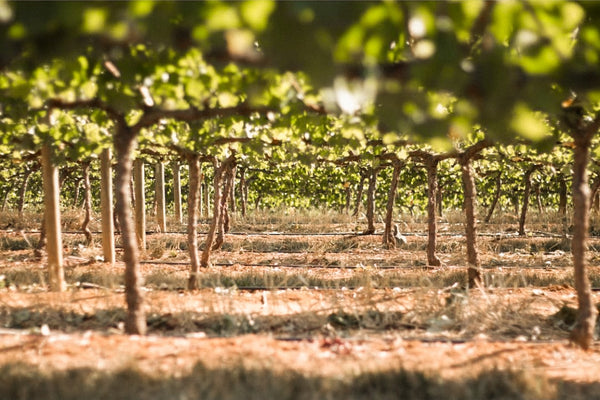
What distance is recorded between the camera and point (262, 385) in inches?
122

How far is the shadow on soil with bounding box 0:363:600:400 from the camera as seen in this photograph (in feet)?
9.76

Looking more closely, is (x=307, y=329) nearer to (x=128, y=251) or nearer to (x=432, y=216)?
(x=128, y=251)

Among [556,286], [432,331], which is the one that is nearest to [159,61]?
[432,331]

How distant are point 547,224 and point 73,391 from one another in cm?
1939

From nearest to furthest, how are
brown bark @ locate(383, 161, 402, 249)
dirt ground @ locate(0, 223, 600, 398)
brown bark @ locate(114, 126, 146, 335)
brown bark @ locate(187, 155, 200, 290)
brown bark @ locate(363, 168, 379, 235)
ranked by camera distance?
dirt ground @ locate(0, 223, 600, 398) → brown bark @ locate(114, 126, 146, 335) → brown bark @ locate(187, 155, 200, 290) → brown bark @ locate(383, 161, 402, 249) → brown bark @ locate(363, 168, 379, 235)

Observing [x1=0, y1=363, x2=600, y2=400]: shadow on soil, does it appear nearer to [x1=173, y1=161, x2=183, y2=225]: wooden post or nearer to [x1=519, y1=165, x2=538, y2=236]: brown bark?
[x1=519, y1=165, x2=538, y2=236]: brown bark

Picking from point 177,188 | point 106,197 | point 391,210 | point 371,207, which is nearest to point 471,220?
point 391,210

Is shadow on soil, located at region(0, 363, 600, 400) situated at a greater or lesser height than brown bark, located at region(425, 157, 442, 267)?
lesser

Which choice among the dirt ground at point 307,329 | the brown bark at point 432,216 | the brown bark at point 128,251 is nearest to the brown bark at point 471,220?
the dirt ground at point 307,329

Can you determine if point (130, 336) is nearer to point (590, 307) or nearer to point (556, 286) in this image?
point (590, 307)

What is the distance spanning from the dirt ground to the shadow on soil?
0.21 ft

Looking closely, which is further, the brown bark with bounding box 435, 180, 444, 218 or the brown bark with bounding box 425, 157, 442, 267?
the brown bark with bounding box 435, 180, 444, 218

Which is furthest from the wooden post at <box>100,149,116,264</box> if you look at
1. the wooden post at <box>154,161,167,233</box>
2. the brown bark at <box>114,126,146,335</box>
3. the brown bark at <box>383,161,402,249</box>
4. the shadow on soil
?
the brown bark at <box>383,161,402,249</box>

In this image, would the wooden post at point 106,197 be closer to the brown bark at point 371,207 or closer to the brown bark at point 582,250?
the brown bark at point 582,250
